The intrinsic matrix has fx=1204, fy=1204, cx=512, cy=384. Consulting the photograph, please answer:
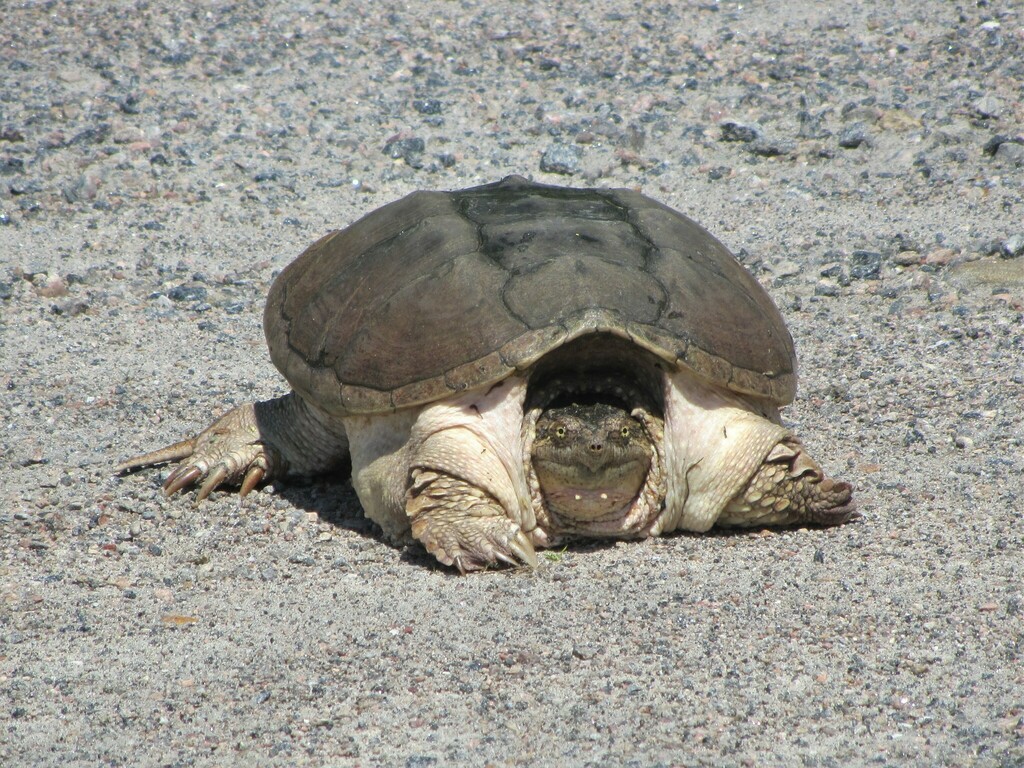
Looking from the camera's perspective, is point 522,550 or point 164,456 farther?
point 164,456

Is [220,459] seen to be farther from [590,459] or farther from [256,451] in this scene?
[590,459]

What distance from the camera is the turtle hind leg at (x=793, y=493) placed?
11.3ft

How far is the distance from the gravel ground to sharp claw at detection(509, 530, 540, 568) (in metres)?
0.04

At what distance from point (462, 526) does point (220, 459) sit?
43.4 inches

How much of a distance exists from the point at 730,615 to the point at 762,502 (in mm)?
618

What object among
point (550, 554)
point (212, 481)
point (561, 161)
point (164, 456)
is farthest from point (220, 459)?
point (561, 161)

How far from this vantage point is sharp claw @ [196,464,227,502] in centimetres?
391

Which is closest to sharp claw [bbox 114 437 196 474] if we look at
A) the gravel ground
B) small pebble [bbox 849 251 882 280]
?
the gravel ground

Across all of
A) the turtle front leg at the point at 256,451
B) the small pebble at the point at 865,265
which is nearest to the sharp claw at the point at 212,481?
the turtle front leg at the point at 256,451

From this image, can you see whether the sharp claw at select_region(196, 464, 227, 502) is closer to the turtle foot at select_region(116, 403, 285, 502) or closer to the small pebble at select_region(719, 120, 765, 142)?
the turtle foot at select_region(116, 403, 285, 502)

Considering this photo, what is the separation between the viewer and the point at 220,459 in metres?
4.03

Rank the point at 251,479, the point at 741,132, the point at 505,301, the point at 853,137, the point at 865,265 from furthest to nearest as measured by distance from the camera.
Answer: the point at 741,132 < the point at 853,137 < the point at 865,265 < the point at 251,479 < the point at 505,301

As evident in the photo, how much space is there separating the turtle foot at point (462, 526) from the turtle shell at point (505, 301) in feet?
0.83

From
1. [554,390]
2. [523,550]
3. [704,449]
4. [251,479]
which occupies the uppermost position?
[554,390]
